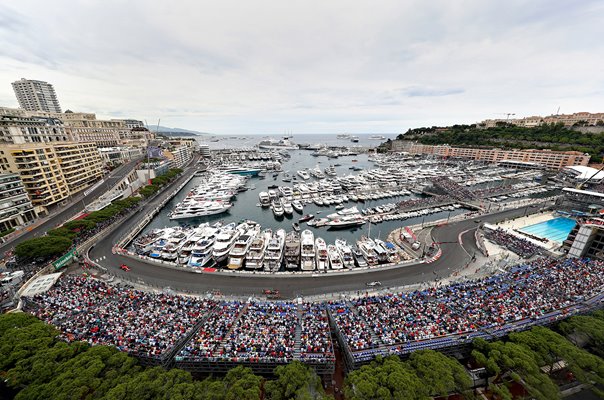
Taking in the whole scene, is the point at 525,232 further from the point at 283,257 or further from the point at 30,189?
the point at 30,189

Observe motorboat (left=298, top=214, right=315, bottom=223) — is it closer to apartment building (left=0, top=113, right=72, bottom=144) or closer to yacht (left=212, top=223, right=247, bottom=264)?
yacht (left=212, top=223, right=247, bottom=264)

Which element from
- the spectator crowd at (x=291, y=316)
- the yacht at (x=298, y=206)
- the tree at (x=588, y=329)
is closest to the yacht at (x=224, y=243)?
the spectator crowd at (x=291, y=316)

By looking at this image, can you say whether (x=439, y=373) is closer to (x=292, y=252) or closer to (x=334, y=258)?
(x=334, y=258)

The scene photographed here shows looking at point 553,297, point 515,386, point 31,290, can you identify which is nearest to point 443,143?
point 553,297

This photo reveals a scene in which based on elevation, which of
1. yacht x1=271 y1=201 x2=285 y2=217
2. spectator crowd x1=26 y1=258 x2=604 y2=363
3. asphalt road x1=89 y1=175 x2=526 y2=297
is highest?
spectator crowd x1=26 y1=258 x2=604 y2=363

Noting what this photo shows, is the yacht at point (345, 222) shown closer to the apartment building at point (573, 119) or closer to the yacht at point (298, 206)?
the yacht at point (298, 206)

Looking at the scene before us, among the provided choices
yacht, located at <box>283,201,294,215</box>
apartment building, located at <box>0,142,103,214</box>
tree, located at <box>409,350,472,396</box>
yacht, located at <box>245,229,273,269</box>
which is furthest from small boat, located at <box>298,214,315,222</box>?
apartment building, located at <box>0,142,103,214</box>
